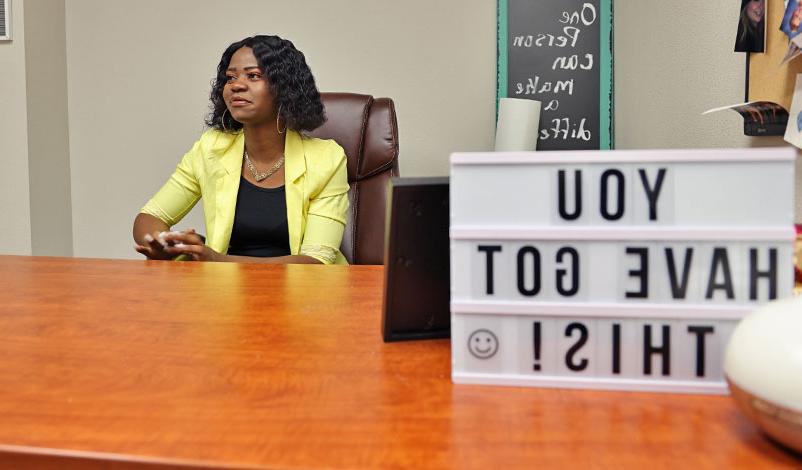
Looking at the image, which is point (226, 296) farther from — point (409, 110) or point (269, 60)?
point (409, 110)

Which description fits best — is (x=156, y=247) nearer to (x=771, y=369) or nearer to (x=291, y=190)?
(x=291, y=190)

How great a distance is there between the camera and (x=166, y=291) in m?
1.00

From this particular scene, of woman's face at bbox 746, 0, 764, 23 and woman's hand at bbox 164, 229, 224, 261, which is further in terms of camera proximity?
woman's hand at bbox 164, 229, 224, 261

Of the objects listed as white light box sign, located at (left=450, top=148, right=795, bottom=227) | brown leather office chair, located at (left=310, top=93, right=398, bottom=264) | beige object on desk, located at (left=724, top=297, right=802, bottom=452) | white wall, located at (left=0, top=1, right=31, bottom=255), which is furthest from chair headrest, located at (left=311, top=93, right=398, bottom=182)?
beige object on desk, located at (left=724, top=297, right=802, bottom=452)

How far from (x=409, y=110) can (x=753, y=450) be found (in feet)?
Result: 8.18

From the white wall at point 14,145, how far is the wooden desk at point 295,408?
7.38 feet

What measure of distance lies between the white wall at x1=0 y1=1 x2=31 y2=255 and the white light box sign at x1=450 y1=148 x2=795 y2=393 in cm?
271

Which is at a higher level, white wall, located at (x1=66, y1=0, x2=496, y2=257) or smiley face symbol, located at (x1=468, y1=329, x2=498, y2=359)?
white wall, located at (x1=66, y1=0, x2=496, y2=257)

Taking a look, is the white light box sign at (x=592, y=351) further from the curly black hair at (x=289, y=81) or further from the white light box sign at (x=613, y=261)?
the curly black hair at (x=289, y=81)

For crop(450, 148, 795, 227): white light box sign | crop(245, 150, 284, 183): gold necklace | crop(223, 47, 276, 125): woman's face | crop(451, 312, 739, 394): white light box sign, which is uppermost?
crop(223, 47, 276, 125): woman's face

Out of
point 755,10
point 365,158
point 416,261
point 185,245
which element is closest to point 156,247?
point 185,245

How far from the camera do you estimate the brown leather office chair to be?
2205 millimetres

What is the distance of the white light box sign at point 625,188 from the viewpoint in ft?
1.75

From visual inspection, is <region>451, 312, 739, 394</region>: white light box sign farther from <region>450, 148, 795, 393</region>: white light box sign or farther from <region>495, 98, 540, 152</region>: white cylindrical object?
<region>495, 98, 540, 152</region>: white cylindrical object
